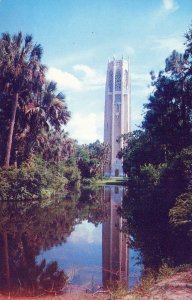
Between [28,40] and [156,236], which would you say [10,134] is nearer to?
[28,40]

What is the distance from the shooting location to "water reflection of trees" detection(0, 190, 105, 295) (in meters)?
8.16

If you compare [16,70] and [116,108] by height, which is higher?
[116,108]

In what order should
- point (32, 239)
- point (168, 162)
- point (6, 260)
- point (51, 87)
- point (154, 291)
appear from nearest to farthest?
1. point (154, 291)
2. point (6, 260)
3. point (32, 239)
4. point (168, 162)
5. point (51, 87)

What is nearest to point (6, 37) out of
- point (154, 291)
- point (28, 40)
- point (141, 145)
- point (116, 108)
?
point (28, 40)

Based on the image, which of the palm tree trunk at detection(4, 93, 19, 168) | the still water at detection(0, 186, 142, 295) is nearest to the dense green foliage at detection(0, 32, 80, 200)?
the palm tree trunk at detection(4, 93, 19, 168)

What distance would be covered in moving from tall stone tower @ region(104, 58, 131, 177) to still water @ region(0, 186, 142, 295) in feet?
235

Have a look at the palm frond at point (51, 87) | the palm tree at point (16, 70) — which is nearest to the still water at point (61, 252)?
the palm tree at point (16, 70)

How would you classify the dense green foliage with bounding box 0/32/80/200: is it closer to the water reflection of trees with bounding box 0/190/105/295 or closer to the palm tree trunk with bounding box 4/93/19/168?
the palm tree trunk with bounding box 4/93/19/168

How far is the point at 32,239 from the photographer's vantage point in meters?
13.0

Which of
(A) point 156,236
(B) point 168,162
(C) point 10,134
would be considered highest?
(C) point 10,134

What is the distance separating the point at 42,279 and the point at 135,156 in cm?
2337

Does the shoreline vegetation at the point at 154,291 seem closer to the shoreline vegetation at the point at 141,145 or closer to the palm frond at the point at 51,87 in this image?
the shoreline vegetation at the point at 141,145

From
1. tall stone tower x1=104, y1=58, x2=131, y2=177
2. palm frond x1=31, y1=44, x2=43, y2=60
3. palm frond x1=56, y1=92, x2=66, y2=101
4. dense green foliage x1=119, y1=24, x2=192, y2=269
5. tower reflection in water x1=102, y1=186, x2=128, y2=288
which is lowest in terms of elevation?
tower reflection in water x1=102, y1=186, x2=128, y2=288

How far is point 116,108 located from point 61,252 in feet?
280
